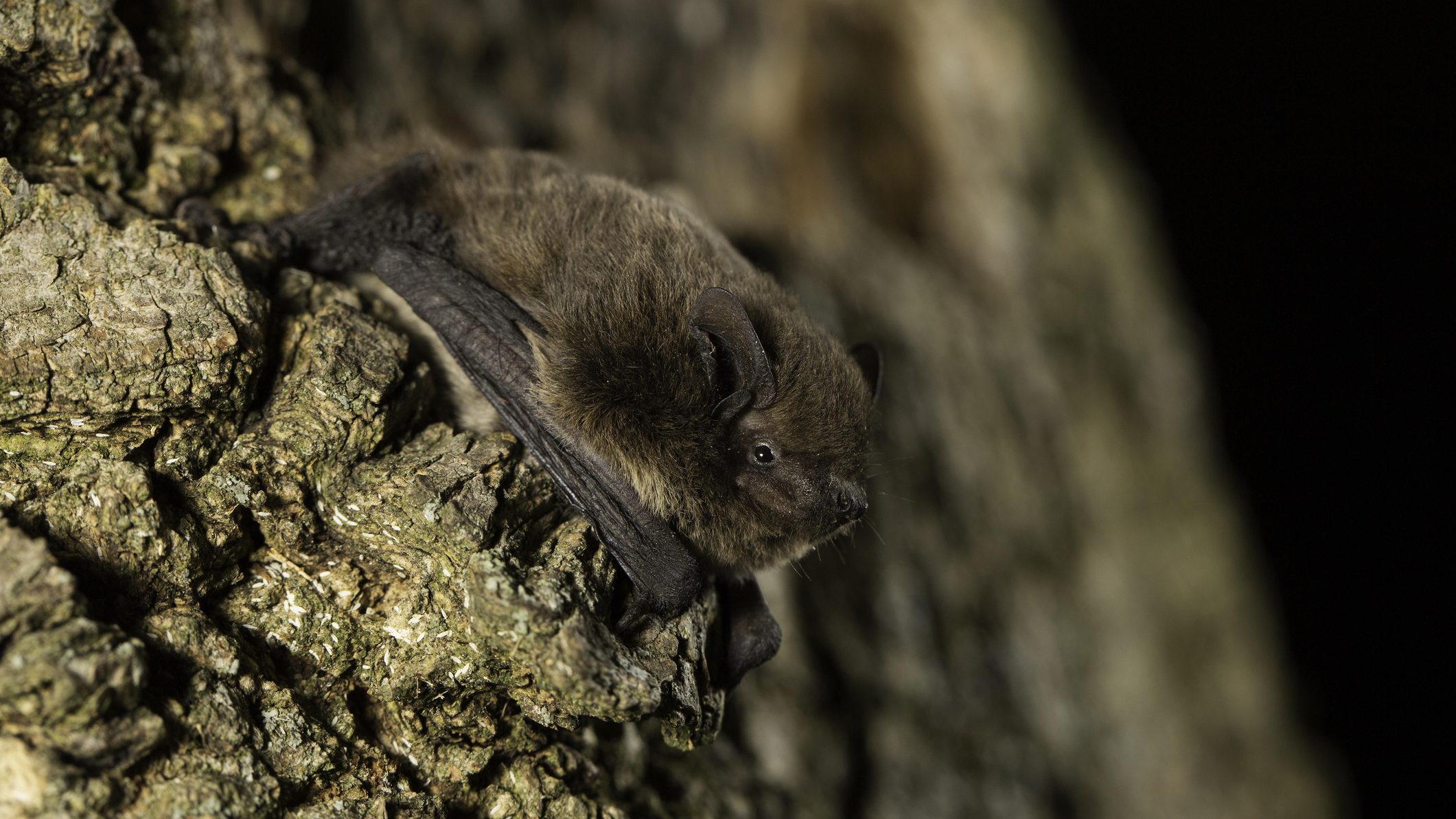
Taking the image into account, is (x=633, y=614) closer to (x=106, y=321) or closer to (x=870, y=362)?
(x=870, y=362)

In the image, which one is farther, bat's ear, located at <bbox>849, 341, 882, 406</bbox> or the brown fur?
bat's ear, located at <bbox>849, 341, 882, 406</bbox>

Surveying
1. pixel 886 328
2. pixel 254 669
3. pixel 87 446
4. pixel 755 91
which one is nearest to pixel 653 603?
pixel 254 669

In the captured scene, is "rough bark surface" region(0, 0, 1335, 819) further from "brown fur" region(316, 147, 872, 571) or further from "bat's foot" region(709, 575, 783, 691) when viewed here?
"brown fur" region(316, 147, 872, 571)

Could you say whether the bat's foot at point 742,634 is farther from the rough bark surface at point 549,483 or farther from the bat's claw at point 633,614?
the bat's claw at point 633,614

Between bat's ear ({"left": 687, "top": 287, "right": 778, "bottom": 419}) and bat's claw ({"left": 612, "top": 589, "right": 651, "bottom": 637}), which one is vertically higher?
bat's ear ({"left": 687, "top": 287, "right": 778, "bottom": 419})

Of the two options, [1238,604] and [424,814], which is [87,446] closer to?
[424,814]

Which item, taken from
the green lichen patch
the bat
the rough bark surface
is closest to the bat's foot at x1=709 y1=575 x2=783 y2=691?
the bat

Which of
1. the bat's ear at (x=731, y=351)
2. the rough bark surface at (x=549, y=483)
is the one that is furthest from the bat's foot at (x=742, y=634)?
the bat's ear at (x=731, y=351)

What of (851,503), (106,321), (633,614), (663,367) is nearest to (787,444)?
(851,503)
